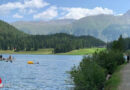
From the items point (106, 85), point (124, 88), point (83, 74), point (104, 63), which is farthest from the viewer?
point (104, 63)

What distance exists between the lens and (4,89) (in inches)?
1702

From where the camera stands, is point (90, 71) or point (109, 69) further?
point (109, 69)

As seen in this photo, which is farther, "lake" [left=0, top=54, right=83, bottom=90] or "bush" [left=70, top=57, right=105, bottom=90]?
"lake" [left=0, top=54, right=83, bottom=90]

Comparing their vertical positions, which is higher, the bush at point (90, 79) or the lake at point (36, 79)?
the bush at point (90, 79)

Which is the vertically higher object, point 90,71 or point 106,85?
point 90,71

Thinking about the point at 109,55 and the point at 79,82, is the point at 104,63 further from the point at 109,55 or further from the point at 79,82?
the point at 79,82

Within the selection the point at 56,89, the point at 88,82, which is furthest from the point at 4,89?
the point at 88,82

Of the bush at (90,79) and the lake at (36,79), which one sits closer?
the bush at (90,79)

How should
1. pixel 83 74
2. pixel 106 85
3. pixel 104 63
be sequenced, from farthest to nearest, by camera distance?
pixel 104 63
pixel 106 85
pixel 83 74

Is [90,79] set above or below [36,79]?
above

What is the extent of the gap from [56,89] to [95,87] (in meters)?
16.3

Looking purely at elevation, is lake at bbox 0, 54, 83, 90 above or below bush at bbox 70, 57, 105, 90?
below

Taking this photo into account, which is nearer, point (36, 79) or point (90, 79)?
point (90, 79)

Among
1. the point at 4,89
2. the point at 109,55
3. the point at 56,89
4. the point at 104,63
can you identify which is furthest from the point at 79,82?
the point at 109,55
